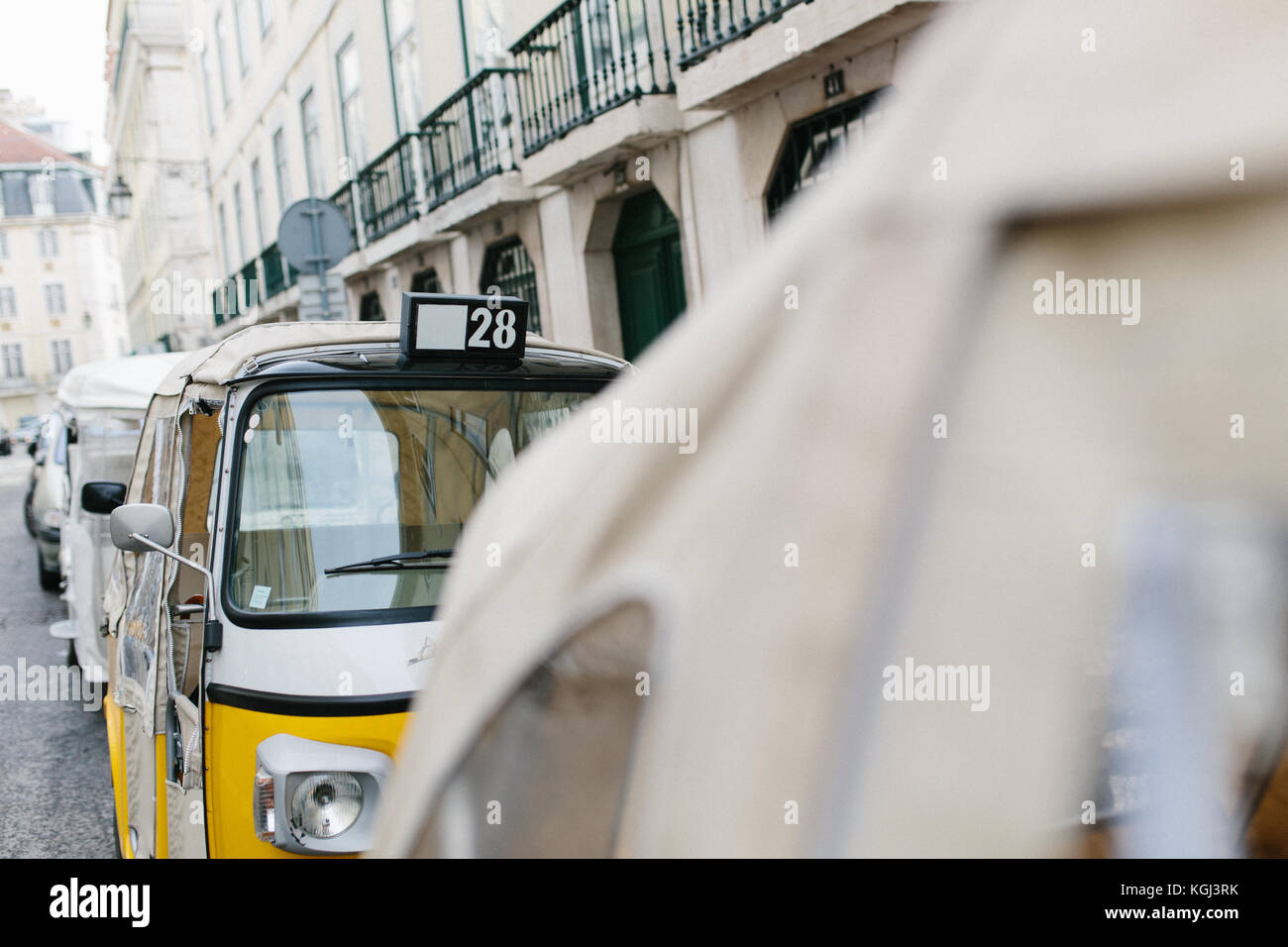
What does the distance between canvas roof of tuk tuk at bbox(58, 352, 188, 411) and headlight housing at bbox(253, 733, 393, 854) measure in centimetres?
510

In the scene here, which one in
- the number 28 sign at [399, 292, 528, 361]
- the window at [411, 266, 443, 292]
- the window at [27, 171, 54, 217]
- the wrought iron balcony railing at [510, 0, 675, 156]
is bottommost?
the number 28 sign at [399, 292, 528, 361]

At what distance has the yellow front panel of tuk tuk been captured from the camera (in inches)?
113

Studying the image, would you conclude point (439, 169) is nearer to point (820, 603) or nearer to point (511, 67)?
point (511, 67)

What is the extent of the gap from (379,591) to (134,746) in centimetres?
112

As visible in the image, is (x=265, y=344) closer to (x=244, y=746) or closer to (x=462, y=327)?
(x=462, y=327)

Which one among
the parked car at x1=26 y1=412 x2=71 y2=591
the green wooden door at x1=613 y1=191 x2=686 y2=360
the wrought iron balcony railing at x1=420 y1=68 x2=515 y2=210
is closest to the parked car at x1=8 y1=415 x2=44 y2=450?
the parked car at x1=26 y1=412 x2=71 y2=591

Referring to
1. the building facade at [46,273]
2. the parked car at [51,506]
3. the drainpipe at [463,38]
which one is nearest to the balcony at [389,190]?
the drainpipe at [463,38]

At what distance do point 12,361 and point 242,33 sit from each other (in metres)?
57.9

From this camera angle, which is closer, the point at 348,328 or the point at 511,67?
the point at 348,328

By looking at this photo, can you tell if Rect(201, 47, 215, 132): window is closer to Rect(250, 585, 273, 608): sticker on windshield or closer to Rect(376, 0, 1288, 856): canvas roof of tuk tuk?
Rect(250, 585, 273, 608): sticker on windshield

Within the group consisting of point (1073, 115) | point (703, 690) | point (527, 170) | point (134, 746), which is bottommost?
point (134, 746)

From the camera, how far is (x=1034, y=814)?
72cm

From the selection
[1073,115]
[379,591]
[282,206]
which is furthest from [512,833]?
[282,206]

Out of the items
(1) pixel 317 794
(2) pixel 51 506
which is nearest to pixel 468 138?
(2) pixel 51 506
